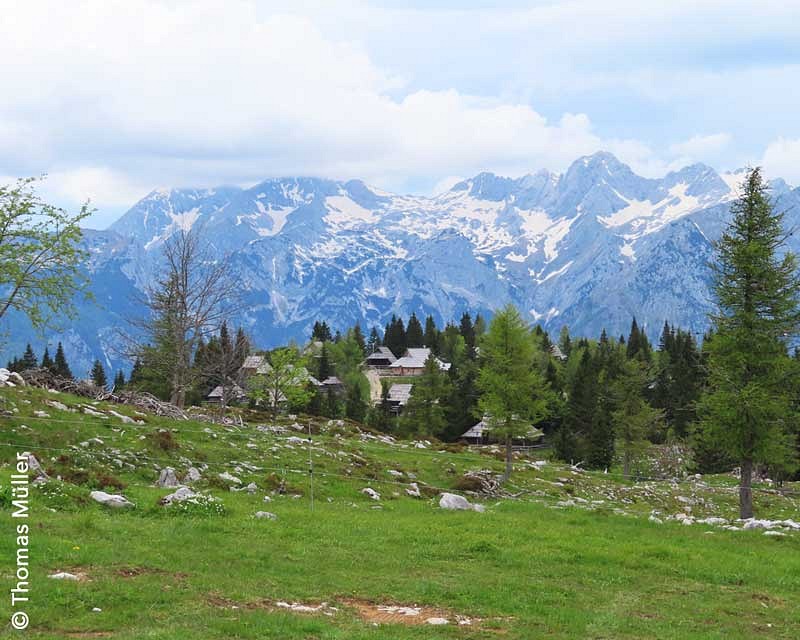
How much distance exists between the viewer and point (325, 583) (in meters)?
15.2

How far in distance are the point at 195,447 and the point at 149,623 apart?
1917cm

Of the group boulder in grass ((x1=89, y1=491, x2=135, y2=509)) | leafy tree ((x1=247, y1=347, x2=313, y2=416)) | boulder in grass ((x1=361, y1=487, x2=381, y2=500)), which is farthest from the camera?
leafy tree ((x1=247, y1=347, x2=313, y2=416))

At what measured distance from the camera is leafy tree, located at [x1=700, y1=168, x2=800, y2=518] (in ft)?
108

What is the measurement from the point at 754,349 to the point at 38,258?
28.7 meters

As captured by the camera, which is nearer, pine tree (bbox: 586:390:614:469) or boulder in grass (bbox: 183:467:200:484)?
boulder in grass (bbox: 183:467:200:484)

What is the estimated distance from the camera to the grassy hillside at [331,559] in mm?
12680

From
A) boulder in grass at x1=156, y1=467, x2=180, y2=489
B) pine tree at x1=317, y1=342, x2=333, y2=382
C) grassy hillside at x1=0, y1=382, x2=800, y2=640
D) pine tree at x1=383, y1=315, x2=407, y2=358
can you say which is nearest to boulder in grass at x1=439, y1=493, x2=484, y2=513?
grassy hillside at x1=0, y1=382, x2=800, y2=640

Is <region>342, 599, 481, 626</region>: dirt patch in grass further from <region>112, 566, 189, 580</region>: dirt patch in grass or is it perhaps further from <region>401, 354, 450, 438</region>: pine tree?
<region>401, 354, 450, 438</region>: pine tree

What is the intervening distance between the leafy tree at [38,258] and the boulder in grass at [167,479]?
711cm

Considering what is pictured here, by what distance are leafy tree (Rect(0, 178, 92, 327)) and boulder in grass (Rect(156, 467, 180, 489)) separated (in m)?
7.11

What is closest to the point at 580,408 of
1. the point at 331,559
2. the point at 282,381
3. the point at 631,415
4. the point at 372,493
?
the point at 631,415

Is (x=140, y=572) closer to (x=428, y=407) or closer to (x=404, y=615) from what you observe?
(x=404, y=615)

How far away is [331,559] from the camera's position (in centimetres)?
1731

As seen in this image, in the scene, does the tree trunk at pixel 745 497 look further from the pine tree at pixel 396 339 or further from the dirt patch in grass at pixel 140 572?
the pine tree at pixel 396 339
